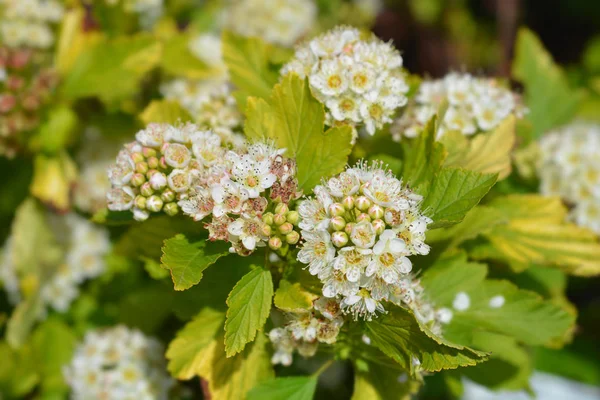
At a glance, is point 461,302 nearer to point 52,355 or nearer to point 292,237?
point 292,237

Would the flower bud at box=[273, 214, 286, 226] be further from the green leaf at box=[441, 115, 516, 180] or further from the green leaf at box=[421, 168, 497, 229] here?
the green leaf at box=[441, 115, 516, 180]

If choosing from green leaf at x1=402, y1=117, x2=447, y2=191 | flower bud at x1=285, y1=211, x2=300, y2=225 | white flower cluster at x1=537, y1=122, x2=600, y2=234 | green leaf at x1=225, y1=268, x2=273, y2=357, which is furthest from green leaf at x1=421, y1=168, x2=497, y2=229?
white flower cluster at x1=537, y1=122, x2=600, y2=234

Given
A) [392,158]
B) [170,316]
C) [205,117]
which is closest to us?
[392,158]

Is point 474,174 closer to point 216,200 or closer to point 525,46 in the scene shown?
point 216,200

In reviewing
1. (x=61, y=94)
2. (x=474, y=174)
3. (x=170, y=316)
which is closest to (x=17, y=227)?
(x=61, y=94)

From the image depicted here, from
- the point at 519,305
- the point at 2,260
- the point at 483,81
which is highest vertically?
the point at 483,81

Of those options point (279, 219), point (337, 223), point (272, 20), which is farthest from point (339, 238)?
point (272, 20)

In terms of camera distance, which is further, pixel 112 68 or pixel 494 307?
pixel 112 68

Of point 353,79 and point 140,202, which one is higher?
point 353,79
